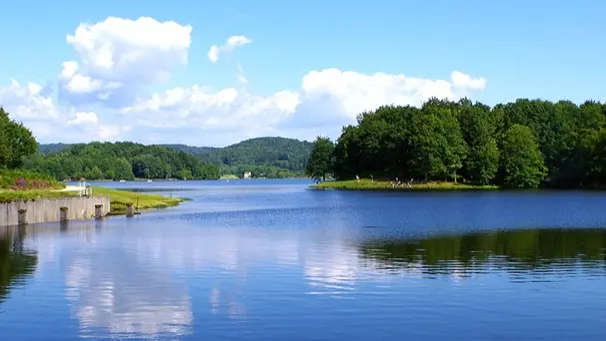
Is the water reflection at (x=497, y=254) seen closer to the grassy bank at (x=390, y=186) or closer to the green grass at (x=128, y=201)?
the green grass at (x=128, y=201)

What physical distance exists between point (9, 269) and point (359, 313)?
18772mm

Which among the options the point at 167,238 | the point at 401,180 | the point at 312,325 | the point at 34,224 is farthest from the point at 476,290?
the point at 401,180

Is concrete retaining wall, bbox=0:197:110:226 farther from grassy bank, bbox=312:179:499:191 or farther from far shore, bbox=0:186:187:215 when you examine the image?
grassy bank, bbox=312:179:499:191

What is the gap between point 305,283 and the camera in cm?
2950

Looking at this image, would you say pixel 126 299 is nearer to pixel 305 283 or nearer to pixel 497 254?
pixel 305 283

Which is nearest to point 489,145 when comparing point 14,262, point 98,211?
point 98,211

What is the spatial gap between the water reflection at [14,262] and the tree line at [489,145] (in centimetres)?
12202

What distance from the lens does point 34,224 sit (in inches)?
2356

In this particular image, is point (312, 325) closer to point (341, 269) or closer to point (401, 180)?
point (341, 269)

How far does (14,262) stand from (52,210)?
2860cm

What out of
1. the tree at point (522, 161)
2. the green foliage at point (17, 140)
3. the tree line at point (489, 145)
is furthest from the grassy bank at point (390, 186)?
the green foliage at point (17, 140)

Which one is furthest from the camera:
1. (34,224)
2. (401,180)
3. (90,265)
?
(401,180)

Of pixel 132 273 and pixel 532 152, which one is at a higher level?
pixel 532 152

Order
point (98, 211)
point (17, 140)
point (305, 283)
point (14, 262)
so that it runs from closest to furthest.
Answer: point (305, 283)
point (14, 262)
point (98, 211)
point (17, 140)
